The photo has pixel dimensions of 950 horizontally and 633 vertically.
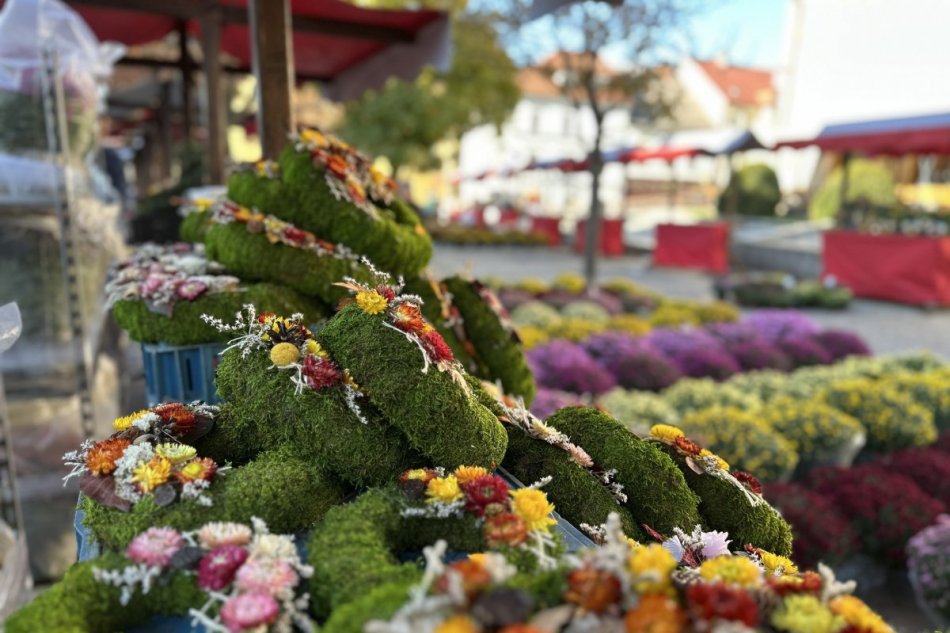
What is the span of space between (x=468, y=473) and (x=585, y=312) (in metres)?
6.61

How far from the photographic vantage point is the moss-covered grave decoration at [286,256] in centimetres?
293

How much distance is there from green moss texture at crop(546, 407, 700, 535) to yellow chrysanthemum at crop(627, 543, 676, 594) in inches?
25.3

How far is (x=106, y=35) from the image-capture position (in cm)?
802

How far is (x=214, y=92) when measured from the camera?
6461 mm

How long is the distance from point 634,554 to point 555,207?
130ft

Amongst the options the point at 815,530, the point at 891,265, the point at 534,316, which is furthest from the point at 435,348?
the point at 891,265

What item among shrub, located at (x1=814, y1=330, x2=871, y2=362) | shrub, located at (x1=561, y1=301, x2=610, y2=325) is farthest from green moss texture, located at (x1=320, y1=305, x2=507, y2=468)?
shrub, located at (x1=814, y1=330, x2=871, y2=362)

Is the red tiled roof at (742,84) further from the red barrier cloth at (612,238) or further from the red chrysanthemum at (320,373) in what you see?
the red chrysanthemum at (320,373)

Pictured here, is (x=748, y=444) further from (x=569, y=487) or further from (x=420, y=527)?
(x=420, y=527)

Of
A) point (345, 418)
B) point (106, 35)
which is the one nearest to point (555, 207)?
point (106, 35)

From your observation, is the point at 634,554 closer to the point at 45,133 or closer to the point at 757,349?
the point at 45,133

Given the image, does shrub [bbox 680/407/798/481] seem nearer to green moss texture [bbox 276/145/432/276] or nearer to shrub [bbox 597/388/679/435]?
shrub [bbox 597/388/679/435]

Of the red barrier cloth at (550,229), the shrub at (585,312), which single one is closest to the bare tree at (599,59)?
the shrub at (585,312)

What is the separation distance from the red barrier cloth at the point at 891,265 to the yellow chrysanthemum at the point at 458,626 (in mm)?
14189
